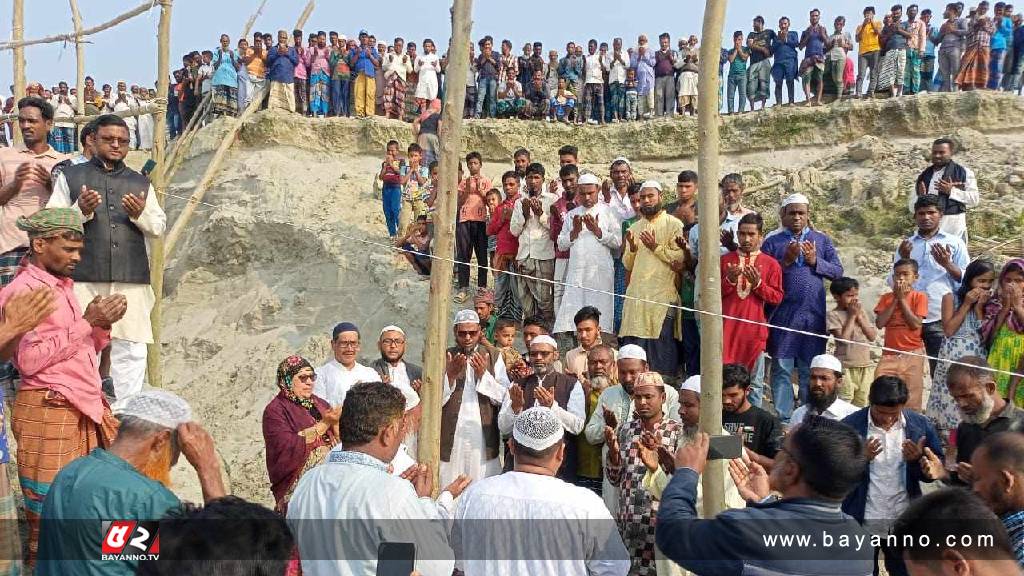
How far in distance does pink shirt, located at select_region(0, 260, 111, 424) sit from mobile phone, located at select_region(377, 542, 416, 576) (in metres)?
2.41

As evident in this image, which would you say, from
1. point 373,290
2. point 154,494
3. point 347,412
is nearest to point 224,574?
point 154,494

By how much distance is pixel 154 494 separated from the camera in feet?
9.27

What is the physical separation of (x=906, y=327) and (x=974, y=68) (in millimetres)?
8649

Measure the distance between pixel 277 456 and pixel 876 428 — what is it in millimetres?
3270

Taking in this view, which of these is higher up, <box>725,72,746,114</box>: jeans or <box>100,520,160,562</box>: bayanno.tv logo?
<box>725,72,746,114</box>: jeans

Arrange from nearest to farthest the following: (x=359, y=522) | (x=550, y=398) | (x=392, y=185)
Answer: (x=359, y=522) < (x=550, y=398) < (x=392, y=185)

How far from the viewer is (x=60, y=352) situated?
4.40m

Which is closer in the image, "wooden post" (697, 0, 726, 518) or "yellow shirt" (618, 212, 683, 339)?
"wooden post" (697, 0, 726, 518)

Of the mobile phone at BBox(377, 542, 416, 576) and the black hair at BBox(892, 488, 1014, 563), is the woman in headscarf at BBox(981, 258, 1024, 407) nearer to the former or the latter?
the black hair at BBox(892, 488, 1014, 563)

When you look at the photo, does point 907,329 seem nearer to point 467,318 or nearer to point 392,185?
point 467,318

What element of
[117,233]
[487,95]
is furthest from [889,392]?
[487,95]

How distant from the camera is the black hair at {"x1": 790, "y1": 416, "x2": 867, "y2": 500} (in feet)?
9.10

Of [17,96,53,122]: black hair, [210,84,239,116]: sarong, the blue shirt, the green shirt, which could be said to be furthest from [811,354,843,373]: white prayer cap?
[210,84,239,116]: sarong

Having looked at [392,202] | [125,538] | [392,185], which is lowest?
[125,538]
